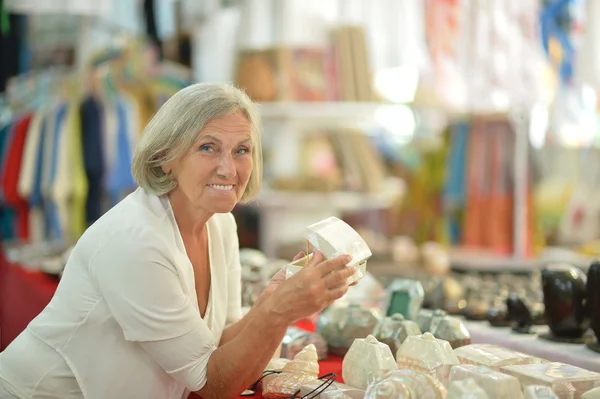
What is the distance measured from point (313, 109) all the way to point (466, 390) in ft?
13.4

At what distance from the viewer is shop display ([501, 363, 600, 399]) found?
1340mm

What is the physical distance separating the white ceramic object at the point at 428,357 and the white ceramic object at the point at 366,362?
0.03 meters

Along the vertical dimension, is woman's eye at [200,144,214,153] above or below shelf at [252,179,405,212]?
above

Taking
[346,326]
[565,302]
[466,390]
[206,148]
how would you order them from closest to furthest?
1. [466,390]
2. [206,148]
3. [565,302]
4. [346,326]

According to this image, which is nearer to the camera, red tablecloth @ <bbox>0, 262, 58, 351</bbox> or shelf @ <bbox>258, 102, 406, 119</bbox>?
red tablecloth @ <bbox>0, 262, 58, 351</bbox>

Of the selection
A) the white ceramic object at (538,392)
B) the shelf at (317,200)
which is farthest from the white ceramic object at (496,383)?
the shelf at (317,200)

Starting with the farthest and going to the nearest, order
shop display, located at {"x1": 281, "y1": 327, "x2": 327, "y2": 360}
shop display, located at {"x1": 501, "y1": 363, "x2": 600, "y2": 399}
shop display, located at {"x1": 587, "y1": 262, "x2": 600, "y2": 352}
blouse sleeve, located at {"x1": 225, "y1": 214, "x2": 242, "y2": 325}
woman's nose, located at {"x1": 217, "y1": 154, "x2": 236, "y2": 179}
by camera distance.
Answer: blouse sleeve, located at {"x1": 225, "y1": 214, "x2": 242, "y2": 325}, shop display, located at {"x1": 281, "y1": 327, "x2": 327, "y2": 360}, shop display, located at {"x1": 587, "y1": 262, "x2": 600, "y2": 352}, woman's nose, located at {"x1": 217, "y1": 154, "x2": 236, "y2": 179}, shop display, located at {"x1": 501, "y1": 363, "x2": 600, "y2": 399}

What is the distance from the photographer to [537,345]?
6.29 feet

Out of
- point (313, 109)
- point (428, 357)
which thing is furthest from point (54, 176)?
point (428, 357)

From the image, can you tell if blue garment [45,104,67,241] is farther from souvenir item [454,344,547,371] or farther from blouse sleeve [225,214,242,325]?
souvenir item [454,344,547,371]

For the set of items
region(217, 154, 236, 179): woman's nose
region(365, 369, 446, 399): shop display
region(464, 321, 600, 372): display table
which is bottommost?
region(464, 321, 600, 372): display table

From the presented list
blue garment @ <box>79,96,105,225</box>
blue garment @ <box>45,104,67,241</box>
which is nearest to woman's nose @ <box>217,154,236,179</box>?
blue garment @ <box>79,96,105,225</box>

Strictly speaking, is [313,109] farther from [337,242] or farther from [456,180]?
[337,242]

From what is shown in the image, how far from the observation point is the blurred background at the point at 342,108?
4.96 metres
